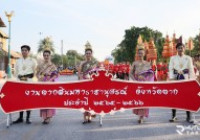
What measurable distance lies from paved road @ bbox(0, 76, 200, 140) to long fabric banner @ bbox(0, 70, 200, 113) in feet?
1.45

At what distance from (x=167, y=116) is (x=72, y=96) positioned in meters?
3.06

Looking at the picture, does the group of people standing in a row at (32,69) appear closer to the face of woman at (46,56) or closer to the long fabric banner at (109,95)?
the face of woman at (46,56)

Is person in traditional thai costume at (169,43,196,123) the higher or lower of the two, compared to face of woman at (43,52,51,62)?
lower

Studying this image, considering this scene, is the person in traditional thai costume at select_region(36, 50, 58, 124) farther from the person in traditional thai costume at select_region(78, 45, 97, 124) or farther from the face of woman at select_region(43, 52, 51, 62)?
the person in traditional thai costume at select_region(78, 45, 97, 124)

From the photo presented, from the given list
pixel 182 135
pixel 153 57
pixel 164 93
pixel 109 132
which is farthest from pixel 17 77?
pixel 153 57

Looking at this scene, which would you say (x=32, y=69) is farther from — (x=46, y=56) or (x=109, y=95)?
(x=109, y=95)

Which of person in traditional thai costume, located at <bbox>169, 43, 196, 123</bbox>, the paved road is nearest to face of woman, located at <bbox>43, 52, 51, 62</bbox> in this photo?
the paved road

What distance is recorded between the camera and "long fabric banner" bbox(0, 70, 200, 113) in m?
8.03

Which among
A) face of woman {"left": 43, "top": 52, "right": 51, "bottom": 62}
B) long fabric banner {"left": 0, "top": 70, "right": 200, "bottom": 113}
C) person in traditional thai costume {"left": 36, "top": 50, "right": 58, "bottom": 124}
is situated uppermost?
face of woman {"left": 43, "top": 52, "right": 51, "bottom": 62}

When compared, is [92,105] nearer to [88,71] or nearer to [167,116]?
[88,71]

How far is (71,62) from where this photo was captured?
146000 mm

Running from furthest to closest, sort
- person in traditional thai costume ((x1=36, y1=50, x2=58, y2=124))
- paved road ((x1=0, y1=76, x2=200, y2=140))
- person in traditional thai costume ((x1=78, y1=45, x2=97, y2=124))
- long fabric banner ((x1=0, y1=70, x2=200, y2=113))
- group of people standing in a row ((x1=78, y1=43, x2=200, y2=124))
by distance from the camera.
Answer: person in traditional thai costume ((x1=78, y1=45, x2=97, y2=124))
person in traditional thai costume ((x1=36, y1=50, x2=58, y2=124))
group of people standing in a row ((x1=78, y1=43, x2=200, y2=124))
long fabric banner ((x1=0, y1=70, x2=200, y2=113))
paved road ((x1=0, y1=76, x2=200, y2=140))

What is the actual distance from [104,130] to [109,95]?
808 mm

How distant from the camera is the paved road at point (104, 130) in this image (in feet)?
22.7
